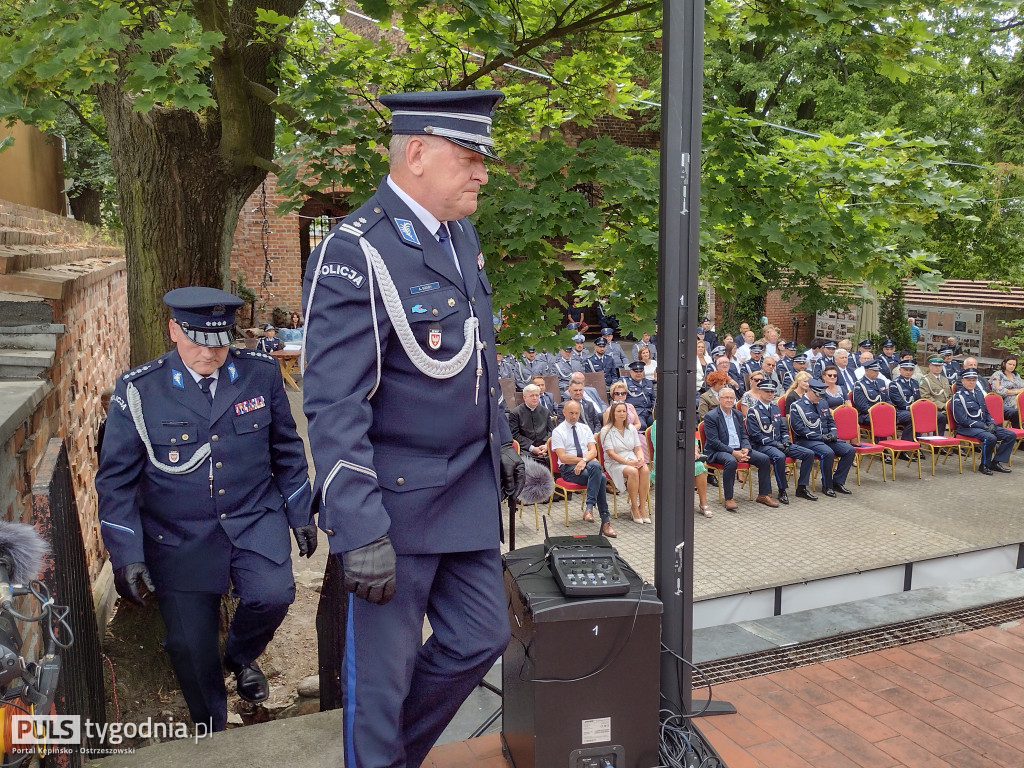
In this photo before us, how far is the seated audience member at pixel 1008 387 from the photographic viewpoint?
1291 cm

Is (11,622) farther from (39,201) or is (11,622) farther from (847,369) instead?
(847,369)

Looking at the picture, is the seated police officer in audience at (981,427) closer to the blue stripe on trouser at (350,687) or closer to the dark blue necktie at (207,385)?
the dark blue necktie at (207,385)

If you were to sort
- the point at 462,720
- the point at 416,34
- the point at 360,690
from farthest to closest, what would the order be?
1. the point at 416,34
2. the point at 462,720
3. the point at 360,690

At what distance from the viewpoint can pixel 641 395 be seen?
12.5m

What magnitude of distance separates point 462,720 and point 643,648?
116 centimetres

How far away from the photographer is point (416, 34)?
5156mm

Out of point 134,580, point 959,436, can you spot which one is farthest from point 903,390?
point 134,580

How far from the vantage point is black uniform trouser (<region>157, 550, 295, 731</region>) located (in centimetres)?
365

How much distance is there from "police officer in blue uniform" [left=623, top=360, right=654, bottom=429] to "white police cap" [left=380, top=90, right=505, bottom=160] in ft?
32.0

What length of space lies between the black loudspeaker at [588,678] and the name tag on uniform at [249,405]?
4.77ft

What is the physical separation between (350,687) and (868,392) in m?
11.6

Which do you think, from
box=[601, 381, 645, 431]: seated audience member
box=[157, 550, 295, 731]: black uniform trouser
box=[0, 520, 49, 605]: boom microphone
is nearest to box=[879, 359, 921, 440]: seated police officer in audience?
box=[601, 381, 645, 431]: seated audience member

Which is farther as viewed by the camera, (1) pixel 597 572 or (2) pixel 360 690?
(1) pixel 597 572

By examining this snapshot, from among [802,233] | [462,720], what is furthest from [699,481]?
[462,720]
